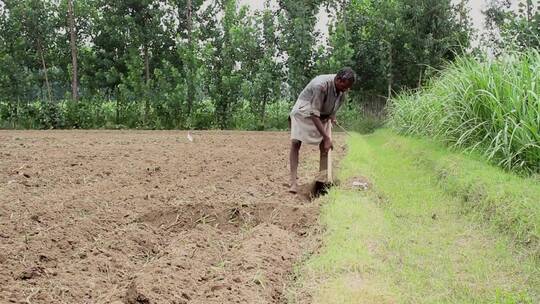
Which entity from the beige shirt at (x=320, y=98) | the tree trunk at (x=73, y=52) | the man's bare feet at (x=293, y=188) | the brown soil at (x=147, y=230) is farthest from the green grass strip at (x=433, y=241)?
the tree trunk at (x=73, y=52)

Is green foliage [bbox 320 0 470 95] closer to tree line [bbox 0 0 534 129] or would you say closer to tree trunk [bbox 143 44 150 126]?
tree line [bbox 0 0 534 129]

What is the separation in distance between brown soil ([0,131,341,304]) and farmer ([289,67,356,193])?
617mm

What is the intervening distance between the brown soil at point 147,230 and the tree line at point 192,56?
463 inches

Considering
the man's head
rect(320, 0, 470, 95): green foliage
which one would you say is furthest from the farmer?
rect(320, 0, 470, 95): green foliage

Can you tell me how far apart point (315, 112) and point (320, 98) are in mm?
178

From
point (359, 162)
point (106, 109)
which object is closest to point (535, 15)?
point (359, 162)

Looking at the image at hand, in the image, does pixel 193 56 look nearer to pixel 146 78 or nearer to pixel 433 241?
pixel 146 78

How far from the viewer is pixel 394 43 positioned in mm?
20125

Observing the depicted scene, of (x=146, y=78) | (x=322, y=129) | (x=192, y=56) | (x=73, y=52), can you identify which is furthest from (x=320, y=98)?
(x=73, y=52)

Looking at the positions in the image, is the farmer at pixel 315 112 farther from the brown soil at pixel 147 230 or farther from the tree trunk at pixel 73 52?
the tree trunk at pixel 73 52

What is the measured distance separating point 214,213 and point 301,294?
2.06 m

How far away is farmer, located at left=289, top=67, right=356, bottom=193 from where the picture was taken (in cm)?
634

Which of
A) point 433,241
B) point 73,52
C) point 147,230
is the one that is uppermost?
point 73,52

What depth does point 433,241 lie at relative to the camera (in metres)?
4.78
